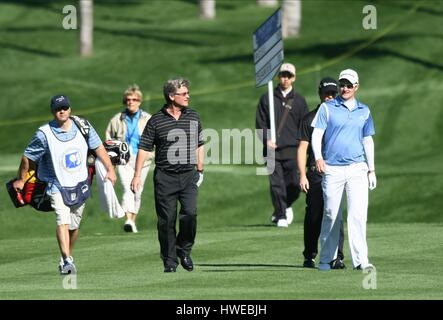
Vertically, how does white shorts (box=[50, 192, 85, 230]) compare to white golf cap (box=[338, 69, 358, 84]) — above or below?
below

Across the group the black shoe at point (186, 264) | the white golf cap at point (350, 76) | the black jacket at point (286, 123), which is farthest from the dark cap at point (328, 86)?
the black jacket at point (286, 123)

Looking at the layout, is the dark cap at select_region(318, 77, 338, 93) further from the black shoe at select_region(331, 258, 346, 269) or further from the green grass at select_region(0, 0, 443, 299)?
the green grass at select_region(0, 0, 443, 299)

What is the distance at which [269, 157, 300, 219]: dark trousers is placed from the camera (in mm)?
21828

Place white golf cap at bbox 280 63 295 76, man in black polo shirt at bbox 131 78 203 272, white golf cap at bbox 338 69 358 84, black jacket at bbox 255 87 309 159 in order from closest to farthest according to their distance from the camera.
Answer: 1. white golf cap at bbox 338 69 358 84
2. man in black polo shirt at bbox 131 78 203 272
3. white golf cap at bbox 280 63 295 76
4. black jacket at bbox 255 87 309 159

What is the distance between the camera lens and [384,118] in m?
34.5

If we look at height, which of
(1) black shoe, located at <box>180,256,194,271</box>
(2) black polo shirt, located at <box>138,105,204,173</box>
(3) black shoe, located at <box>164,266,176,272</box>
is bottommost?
(3) black shoe, located at <box>164,266,176,272</box>

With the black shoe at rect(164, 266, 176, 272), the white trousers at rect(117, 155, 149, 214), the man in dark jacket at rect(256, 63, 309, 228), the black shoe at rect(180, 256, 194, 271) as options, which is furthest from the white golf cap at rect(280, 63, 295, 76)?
the black shoe at rect(164, 266, 176, 272)

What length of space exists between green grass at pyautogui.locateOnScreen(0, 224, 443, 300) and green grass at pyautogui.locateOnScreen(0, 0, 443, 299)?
0.03 meters

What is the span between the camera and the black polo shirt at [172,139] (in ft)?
52.7

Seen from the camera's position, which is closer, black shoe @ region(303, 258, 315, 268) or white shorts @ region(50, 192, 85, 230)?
white shorts @ region(50, 192, 85, 230)

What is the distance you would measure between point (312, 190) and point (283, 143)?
556 centimetres

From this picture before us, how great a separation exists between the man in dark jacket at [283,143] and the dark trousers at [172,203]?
558 centimetres

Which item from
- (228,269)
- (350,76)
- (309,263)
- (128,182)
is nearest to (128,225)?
(128,182)

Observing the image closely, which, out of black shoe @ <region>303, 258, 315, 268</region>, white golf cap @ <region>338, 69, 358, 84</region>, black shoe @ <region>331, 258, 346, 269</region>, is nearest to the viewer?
white golf cap @ <region>338, 69, 358, 84</region>
